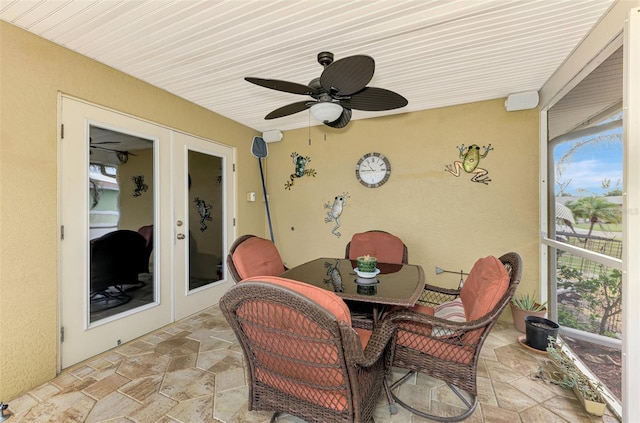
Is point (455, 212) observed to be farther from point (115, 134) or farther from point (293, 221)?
point (115, 134)

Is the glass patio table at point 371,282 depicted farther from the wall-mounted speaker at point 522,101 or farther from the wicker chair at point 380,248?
the wall-mounted speaker at point 522,101

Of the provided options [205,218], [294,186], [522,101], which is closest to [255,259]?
[205,218]

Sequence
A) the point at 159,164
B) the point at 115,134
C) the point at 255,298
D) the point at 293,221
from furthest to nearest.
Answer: the point at 293,221 → the point at 159,164 → the point at 115,134 → the point at 255,298

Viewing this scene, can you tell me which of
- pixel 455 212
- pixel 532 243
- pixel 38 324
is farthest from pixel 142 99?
pixel 532 243

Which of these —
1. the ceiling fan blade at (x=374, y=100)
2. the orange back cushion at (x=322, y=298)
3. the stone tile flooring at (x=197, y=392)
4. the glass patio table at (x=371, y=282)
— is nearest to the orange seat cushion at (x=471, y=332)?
the glass patio table at (x=371, y=282)

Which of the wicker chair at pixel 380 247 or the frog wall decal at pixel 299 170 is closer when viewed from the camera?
the wicker chair at pixel 380 247

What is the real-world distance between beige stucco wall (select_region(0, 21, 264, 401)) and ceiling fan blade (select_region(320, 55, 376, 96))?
7.02ft

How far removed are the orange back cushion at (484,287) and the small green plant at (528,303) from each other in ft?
4.92

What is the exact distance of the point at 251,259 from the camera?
2293 millimetres

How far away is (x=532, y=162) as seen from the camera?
2994 millimetres

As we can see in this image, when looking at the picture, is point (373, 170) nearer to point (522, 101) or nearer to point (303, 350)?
point (522, 101)

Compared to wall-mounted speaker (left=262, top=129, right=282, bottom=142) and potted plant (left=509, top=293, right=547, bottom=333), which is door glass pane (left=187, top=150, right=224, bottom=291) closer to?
wall-mounted speaker (left=262, top=129, right=282, bottom=142)

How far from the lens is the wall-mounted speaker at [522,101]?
2889 mm

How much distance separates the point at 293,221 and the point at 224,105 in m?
1.93
